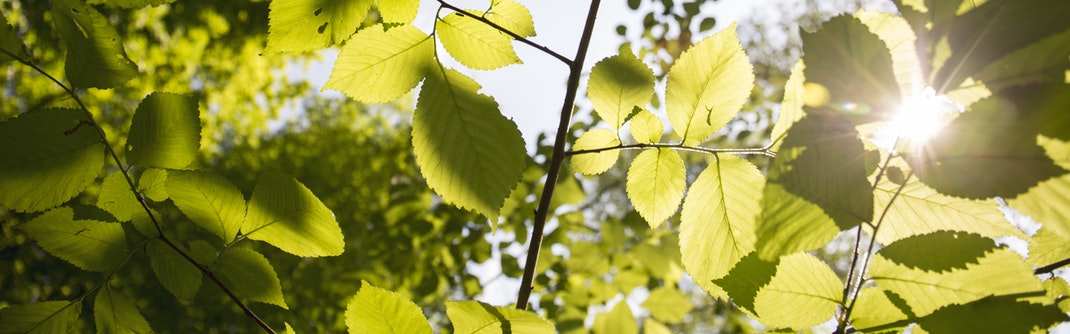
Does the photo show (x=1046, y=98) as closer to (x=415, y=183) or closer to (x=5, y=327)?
(x=5, y=327)

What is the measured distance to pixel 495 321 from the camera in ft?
1.83

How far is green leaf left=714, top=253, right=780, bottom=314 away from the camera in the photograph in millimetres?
527

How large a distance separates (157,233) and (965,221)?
2.80 feet

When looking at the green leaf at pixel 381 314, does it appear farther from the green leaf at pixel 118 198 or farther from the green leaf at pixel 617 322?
the green leaf at pixel 617 322

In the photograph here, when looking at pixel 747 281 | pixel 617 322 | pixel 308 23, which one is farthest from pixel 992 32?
pixel 617 322

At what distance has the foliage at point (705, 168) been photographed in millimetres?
426

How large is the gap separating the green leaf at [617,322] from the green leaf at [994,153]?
5.84ft

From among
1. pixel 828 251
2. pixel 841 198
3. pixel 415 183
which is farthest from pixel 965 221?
pixel 828 251

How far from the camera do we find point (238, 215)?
69 cm

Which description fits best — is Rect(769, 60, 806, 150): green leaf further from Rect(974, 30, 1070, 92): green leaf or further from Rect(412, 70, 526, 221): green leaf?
Rect(412, 70, 526, 221): green leaf

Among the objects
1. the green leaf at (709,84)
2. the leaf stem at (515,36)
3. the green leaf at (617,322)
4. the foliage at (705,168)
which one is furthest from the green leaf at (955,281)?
the green leaf at (617,322)

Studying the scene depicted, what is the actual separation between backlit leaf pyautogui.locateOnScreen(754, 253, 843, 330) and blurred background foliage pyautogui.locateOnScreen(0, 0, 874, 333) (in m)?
0.27

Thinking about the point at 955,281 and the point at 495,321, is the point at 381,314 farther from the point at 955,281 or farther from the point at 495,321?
the point at 955,281

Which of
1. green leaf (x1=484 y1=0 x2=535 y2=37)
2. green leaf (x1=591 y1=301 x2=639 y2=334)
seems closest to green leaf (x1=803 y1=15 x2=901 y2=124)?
green leaf (x1=484 y1=0 x2=535 y2=37)
